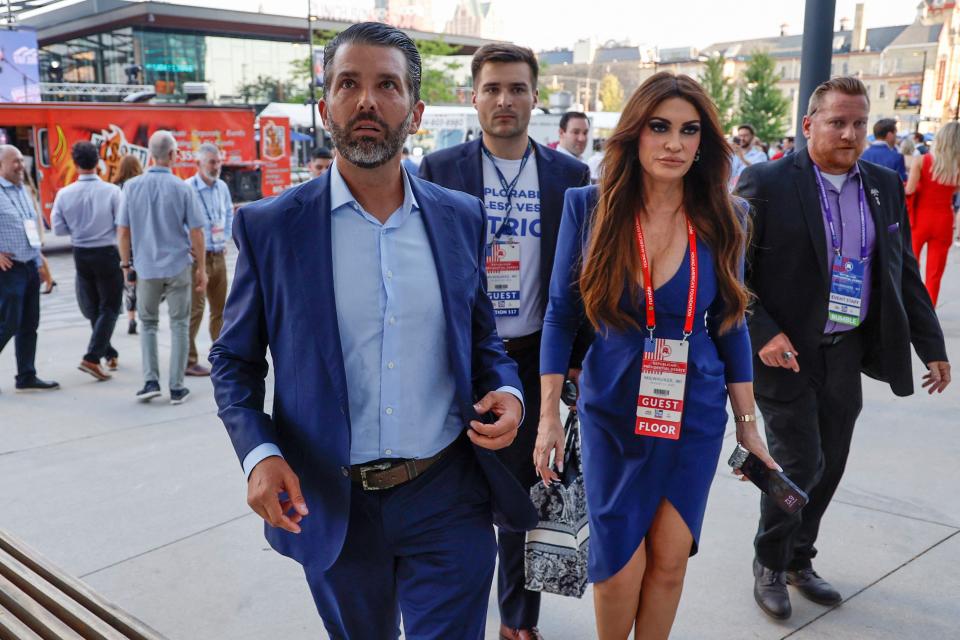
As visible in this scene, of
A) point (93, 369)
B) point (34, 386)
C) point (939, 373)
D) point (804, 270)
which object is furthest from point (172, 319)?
point (939, 373)

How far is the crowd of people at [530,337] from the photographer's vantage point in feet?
6.37

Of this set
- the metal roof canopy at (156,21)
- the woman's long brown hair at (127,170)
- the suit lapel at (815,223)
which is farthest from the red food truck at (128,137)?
the metal roof canopy at (156,21)

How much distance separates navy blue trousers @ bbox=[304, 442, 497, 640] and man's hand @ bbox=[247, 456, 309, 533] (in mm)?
204

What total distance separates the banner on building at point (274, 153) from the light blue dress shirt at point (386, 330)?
21329 mm

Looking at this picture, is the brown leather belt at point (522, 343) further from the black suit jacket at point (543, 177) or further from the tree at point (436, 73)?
the tree at point (436, 73)

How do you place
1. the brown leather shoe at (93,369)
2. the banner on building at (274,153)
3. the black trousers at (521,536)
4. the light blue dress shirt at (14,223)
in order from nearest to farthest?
1. the black trousers at (521,536)
2. the light blue dress shirt at (14,223)
3. the brown leather shoe at (93,369)
4. the banner on building at (274,153)

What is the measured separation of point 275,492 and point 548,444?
43.3 inches

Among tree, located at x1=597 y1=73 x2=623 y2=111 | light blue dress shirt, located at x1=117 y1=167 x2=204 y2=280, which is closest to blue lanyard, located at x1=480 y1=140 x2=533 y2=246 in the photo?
light blue dress shirt, located at x1=117 y1=167 x2=204 y2=280

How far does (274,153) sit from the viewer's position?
23172 millimetres

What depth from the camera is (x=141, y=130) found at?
19.0m

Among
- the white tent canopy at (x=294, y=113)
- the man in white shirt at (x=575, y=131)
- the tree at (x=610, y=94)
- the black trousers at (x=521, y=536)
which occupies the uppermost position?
the tree at (x=610, y=94)

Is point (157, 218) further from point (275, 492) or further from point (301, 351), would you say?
point (275, 492)

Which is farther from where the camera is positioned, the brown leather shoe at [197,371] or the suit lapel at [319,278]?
the brown leather shoe at [197,371]

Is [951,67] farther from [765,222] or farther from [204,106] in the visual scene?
[765,222]
